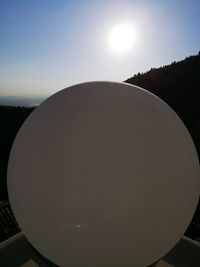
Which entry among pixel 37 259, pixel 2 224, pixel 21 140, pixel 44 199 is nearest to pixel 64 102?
pixel 21 140

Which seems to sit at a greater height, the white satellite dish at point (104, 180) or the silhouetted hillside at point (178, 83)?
the silhouetted hillside at point (178, 83)

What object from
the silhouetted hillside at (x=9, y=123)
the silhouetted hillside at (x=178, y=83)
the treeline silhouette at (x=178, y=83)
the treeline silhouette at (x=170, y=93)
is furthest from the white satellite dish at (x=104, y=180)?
the silhouetted hillside at (x=178, y=83)

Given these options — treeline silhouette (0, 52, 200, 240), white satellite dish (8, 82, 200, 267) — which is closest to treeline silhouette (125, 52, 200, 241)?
treeline silhouette (0, 52, 200, 240)

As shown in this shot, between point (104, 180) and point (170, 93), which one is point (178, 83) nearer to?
point (170, 93)

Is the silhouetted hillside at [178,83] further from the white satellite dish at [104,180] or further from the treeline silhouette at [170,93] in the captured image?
the white satellite dish at [104,180]

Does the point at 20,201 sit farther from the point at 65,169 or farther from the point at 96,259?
the point at 96,259

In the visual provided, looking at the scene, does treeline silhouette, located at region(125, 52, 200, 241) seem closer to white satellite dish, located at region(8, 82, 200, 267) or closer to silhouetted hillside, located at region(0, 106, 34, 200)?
silhouetted hillside, located at region(0, 106, 34, 200)
